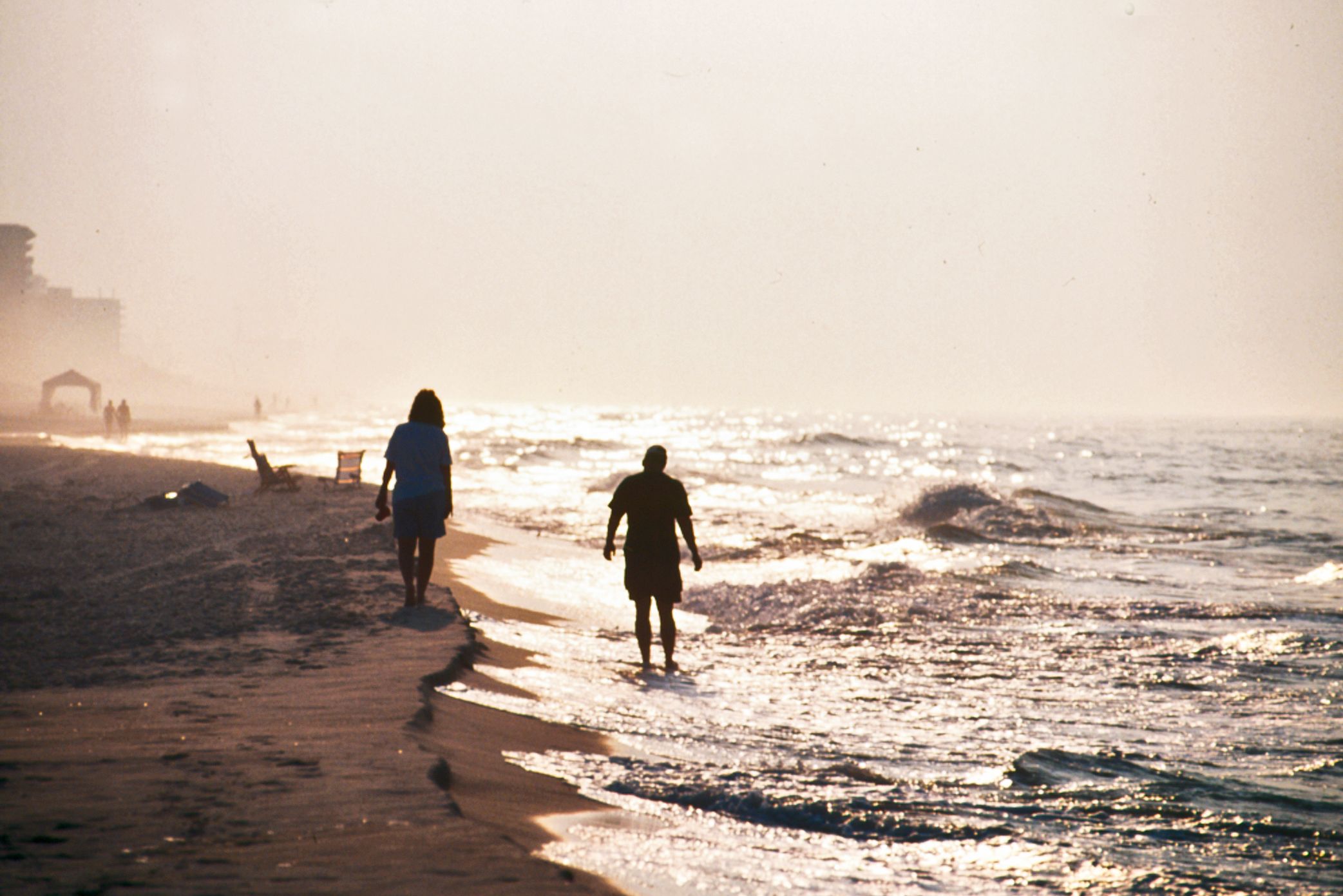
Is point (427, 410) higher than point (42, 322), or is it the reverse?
point (42, 322)

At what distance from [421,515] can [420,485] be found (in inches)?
9.8

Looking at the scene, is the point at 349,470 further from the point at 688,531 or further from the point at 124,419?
the point at 124,419

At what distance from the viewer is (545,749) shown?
499cm

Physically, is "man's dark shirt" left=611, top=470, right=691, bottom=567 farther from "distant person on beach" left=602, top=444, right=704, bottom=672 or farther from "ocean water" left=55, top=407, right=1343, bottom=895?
"ocean water" left=55, top=407, right=1343, bottom=895

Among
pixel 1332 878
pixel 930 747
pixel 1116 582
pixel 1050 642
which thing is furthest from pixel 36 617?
pixel 1116 582

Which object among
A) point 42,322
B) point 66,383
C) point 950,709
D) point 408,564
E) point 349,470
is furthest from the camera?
point 42,322

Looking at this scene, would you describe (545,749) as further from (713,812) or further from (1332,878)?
(1332,878)

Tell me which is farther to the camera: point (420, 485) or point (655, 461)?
point (655, 461)

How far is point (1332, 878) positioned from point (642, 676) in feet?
14.7

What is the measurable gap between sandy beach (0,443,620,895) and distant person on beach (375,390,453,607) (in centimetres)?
49

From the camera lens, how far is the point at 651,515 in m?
8.36

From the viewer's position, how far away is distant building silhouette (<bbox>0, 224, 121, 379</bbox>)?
390 ft

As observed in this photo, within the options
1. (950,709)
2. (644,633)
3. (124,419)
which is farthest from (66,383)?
(950,709)

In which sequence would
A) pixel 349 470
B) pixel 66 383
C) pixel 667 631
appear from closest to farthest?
pixel 667 631 < pixel 349 470 < pixel 66 383
